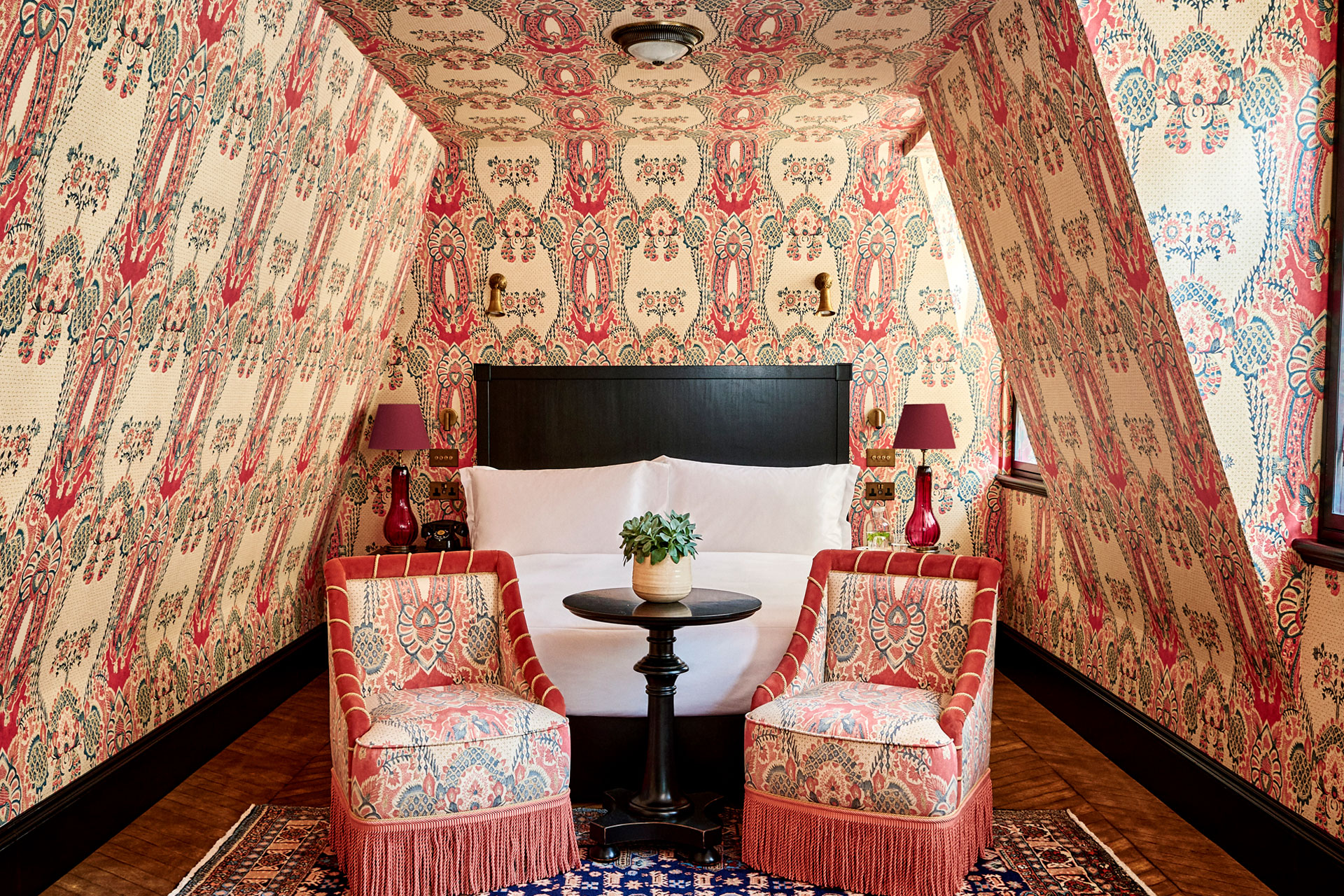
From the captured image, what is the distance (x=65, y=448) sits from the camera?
241 cm

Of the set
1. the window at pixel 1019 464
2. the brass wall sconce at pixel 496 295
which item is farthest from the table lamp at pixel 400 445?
the window at pixel 1019 464

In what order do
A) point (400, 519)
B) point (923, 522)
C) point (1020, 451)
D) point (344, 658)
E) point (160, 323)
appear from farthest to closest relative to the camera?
point (1020, 451)
point (400, 519)
point (923, 522)
point (344, 658)
point (160, 323)

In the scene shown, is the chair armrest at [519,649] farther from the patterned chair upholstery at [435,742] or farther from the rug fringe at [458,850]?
the rug fringe at [458,850]

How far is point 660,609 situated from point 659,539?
19 centimetres

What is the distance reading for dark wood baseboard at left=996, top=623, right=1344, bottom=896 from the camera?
2527 mm

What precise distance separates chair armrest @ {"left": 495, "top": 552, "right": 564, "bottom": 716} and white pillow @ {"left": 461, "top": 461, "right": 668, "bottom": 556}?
3.64 feet

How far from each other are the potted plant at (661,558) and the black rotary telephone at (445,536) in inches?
72.6

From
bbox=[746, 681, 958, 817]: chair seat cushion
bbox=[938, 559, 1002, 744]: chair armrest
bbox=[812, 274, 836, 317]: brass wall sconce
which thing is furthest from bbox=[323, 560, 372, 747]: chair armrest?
bbox=[812, 274, 836, 317]: brass wall sconce

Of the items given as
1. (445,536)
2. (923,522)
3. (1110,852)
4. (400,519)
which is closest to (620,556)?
(445,536)

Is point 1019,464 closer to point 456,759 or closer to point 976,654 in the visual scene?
point 976,654

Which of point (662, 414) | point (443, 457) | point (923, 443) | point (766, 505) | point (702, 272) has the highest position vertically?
point (702, 272)

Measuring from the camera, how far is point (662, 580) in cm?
286

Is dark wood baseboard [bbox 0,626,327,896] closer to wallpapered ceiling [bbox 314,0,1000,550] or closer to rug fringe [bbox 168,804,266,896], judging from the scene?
rug fringe [bbox 168,804,266,896]

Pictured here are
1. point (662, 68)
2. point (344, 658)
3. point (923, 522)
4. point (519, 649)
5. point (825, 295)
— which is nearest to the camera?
point (344, 658)
